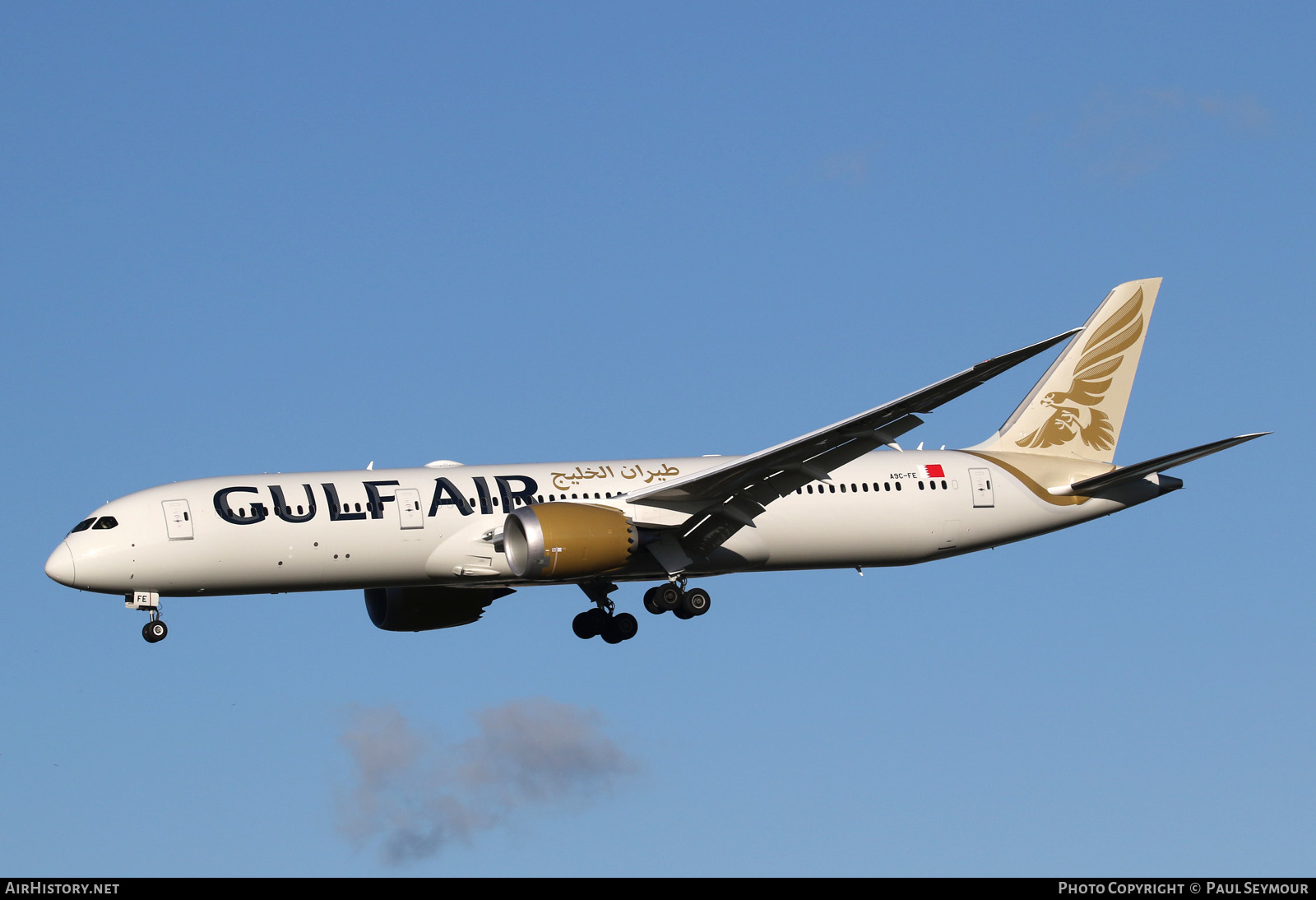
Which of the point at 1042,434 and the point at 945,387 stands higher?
the point at 1042,434

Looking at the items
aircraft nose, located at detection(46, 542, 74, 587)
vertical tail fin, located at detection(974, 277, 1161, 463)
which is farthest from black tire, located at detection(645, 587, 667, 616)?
aircraft nose, located at detection(46, 542, 74, 587)

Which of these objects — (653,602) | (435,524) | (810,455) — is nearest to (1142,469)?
(810,455)

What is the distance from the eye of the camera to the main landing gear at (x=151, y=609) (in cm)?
Answer: 4281

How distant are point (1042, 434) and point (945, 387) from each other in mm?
14409

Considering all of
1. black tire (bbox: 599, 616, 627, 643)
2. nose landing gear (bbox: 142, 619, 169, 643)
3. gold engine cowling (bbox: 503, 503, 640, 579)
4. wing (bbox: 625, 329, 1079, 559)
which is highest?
wing (bbox: 625, 329, 1079, 559)

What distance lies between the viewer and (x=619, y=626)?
4944 centimetres

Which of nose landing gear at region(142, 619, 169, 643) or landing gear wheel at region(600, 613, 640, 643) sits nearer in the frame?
nose landing gear at region(142, 619, 169, 643)

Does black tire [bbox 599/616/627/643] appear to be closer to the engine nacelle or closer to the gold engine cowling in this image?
the engine nacelle

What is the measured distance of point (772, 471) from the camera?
43.6 metres

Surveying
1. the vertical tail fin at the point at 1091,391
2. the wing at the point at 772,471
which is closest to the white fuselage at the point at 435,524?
the wing at the point at 772,471

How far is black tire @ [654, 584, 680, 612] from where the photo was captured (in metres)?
46.6

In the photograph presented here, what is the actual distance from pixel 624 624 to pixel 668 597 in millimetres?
3263
